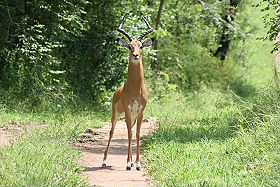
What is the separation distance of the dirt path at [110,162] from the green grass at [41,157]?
0.30 meters

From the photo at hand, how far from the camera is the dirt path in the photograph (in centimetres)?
913

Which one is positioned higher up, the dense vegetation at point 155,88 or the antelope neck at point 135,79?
the antelope neck at point 135,79

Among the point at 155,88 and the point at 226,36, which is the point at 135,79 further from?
the point at 226,36

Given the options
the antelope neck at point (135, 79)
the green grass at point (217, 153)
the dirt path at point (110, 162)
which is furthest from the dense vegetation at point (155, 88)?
the antelope neck at point (135, 79)

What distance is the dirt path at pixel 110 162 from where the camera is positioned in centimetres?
913

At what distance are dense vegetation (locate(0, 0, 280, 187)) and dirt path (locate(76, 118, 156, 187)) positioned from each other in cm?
31

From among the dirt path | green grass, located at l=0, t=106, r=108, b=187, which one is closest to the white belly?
the dirt path

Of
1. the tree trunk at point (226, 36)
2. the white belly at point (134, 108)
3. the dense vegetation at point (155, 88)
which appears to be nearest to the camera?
the dense vegetation at point (155, 88)

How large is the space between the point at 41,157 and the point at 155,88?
14.2 metres

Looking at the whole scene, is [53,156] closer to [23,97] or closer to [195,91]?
[23,97]

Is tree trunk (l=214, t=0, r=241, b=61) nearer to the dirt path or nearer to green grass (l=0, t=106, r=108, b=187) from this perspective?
the dirt path

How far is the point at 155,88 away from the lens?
22.9 meters

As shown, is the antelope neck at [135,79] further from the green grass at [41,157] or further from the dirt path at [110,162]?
the green grass at [41,157]

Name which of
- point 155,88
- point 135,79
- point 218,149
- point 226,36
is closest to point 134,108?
point 135,79
